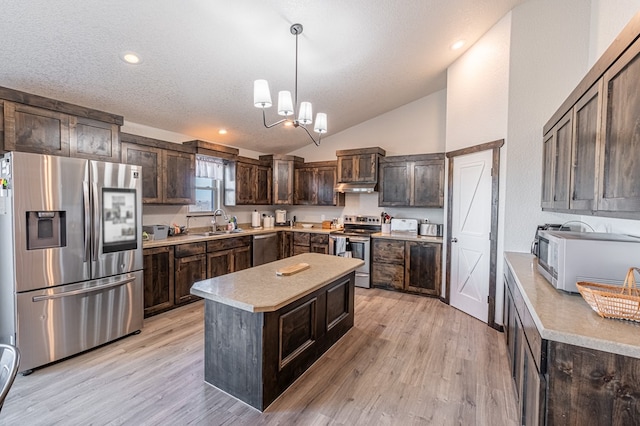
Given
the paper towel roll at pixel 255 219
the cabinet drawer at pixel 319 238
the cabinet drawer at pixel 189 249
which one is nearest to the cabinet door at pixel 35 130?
the cabinet drawer at pixel 189 249

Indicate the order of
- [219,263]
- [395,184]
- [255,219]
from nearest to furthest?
[219,263] < [395,184] < [255,219]

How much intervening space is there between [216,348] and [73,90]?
297cm

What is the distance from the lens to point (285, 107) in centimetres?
233

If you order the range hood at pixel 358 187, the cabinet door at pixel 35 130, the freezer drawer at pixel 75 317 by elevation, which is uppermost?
the cabinet door at pixel 35 130

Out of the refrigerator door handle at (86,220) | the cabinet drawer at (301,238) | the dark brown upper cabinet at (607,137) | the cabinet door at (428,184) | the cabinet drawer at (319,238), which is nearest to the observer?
the dark brown upper cabinet at (607,137)

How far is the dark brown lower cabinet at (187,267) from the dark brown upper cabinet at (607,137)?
403 centimetres

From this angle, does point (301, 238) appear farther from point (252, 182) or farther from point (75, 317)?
point (75, 317)

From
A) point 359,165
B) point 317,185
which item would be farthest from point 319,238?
point 359,165

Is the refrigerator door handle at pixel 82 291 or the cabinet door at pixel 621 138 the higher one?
the cabinet door at pixel 621 138

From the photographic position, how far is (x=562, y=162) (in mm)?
2229

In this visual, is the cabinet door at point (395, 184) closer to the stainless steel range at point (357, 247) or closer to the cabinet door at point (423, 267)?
the stainless steel range at point (357, 247)

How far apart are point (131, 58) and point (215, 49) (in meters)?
0.77

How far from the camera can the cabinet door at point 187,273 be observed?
12.4 ft

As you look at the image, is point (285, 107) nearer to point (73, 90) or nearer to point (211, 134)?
point (73, 90)
